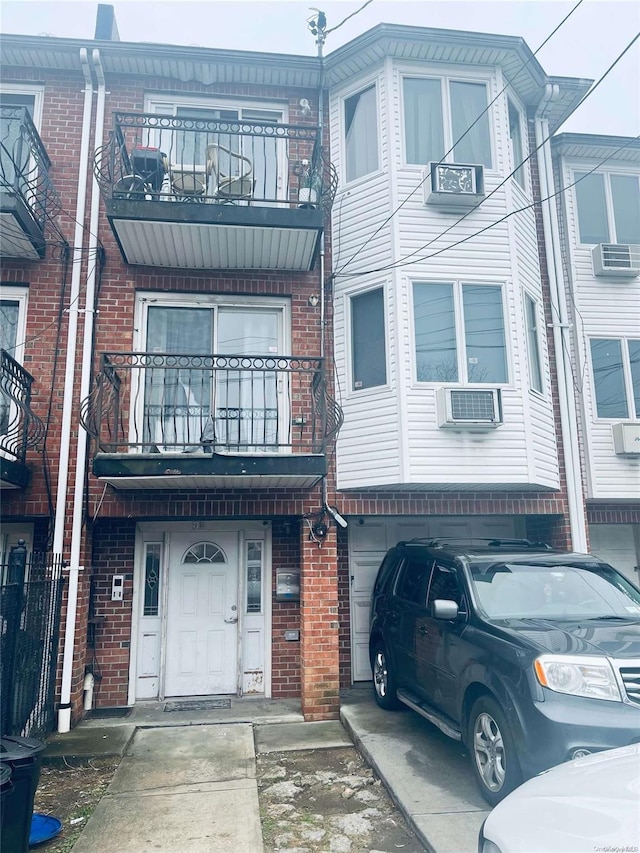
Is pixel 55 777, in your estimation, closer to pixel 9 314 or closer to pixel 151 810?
pixel 151 810

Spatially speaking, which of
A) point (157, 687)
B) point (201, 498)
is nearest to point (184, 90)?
point (201, 498)

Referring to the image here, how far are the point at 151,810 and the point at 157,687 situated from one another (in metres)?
2.85

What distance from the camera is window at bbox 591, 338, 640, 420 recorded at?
27.1 feet

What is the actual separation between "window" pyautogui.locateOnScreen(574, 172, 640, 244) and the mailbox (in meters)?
6.60

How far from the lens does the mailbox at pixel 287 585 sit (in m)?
7.46

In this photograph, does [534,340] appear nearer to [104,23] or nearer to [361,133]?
[361,133]

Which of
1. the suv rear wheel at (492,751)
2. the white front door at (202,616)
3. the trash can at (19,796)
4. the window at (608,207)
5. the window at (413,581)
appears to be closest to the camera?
the trash can at (19,796)

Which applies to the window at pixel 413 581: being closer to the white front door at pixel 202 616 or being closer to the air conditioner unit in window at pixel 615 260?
the white front door at pixel 202 616

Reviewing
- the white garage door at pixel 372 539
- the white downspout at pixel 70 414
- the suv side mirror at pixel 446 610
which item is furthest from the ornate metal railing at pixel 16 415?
the suv side mirror at pixel 446 610

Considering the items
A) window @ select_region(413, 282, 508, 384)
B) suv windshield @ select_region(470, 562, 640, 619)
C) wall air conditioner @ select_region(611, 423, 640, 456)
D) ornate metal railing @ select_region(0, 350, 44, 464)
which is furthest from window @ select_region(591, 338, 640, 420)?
ornate metal railing @ select_region(0, 350, 44, 464)

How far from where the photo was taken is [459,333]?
23.4ft

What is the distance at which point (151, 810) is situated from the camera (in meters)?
4.43

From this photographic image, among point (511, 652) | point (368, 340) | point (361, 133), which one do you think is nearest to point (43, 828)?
point (511, 652)

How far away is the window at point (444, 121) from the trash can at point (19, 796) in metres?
7.50
